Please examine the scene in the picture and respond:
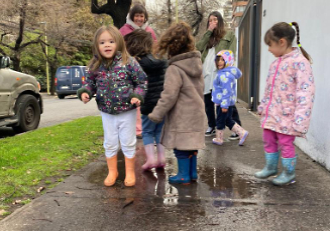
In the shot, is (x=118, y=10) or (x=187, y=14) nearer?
(x=118, y=10)

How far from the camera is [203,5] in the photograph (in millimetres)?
26656

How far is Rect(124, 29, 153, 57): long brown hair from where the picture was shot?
377cm

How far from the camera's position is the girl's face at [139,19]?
491cm

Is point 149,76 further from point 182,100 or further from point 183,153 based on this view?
point 183,153

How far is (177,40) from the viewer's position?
11.4ft

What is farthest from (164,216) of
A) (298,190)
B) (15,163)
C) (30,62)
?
(30,62)

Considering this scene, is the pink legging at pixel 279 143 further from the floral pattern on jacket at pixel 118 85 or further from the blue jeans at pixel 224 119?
the blue jeans at pixel 224 119

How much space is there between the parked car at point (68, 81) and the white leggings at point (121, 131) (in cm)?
1999

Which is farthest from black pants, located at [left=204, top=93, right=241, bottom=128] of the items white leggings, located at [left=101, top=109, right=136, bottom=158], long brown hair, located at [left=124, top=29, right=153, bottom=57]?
white leggings, located at [left=101, top=109, right=136, bottom=158]

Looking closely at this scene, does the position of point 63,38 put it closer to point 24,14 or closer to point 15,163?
point 24,14

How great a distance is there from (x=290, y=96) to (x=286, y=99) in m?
0.05

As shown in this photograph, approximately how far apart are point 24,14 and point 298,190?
21827mm

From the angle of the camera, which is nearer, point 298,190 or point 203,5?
point 298,190

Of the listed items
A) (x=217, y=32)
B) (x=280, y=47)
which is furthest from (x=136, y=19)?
(x=280, y=47)
